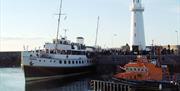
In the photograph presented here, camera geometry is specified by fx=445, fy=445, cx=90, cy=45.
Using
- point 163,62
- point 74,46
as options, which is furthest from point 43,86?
point 163,62

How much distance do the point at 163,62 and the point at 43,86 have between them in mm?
21301

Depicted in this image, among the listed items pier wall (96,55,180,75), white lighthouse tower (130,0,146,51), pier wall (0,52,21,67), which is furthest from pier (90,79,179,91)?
pier wall (0,52,21,67)

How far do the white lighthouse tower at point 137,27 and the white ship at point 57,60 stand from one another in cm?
804

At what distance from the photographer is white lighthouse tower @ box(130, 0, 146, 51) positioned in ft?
254

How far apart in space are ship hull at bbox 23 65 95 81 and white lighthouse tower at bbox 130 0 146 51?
12957 mm

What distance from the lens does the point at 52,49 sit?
65.6 m

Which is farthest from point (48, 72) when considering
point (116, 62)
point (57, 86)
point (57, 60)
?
point (116, 62)

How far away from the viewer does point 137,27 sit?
77812mm

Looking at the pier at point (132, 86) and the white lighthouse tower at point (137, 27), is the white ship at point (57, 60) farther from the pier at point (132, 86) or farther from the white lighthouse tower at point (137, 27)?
the pier at point (132, 86)

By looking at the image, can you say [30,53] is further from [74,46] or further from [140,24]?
[140,24]

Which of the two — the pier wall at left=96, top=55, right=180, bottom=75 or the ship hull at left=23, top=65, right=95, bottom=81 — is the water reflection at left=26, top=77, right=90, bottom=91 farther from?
the pier wall at left=96, top=55, right=180, bottom=75

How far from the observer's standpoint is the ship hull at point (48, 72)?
58.3m

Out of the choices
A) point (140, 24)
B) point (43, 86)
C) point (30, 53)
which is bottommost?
point (43, 86)

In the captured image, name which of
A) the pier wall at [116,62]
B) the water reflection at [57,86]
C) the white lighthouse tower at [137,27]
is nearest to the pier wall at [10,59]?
the white lighthouse tower at [137,27]
